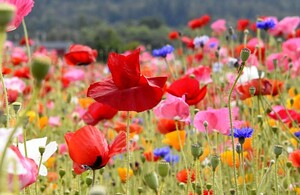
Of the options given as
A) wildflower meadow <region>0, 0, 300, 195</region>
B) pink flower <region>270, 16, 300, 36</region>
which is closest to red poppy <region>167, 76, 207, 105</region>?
wildflower meadow <region>0, 0, 300, 195</region>

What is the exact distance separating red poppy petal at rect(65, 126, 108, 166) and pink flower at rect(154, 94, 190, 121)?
290 millimetres

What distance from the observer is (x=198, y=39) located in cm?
236

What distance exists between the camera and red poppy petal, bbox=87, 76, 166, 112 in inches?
31.2

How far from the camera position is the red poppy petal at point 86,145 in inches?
30.5

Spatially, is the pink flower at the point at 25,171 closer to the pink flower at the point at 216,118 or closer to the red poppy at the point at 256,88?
the pink flower at the point at 216,118

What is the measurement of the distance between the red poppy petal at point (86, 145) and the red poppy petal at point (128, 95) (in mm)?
44

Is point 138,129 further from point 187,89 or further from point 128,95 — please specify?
point 128,95

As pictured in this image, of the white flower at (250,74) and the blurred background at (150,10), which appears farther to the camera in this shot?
the blurred background at (150,10)

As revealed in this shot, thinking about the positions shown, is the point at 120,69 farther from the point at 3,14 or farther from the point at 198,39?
the point at 198,39

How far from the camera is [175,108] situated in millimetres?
1096

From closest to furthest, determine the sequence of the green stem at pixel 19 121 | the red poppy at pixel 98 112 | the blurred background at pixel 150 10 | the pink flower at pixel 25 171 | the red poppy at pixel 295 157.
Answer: the green stem at pixel 19 121
the pink flower at pixel 25 171
the red poppy at pixel 295 157
the red poppy at pixel 98 112
the blurred background at pixel 150 10

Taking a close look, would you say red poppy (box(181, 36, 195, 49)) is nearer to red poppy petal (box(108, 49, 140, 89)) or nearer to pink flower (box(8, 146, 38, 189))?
red poppy petal (box(108, 49, 140, 89))

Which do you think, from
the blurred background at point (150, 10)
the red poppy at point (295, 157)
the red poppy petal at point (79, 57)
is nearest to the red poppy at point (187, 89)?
the red poppy at point (295, 157)

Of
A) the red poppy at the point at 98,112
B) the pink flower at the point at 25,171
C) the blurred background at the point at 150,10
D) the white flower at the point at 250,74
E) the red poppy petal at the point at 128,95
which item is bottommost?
the pink flower at the point at 25,171
